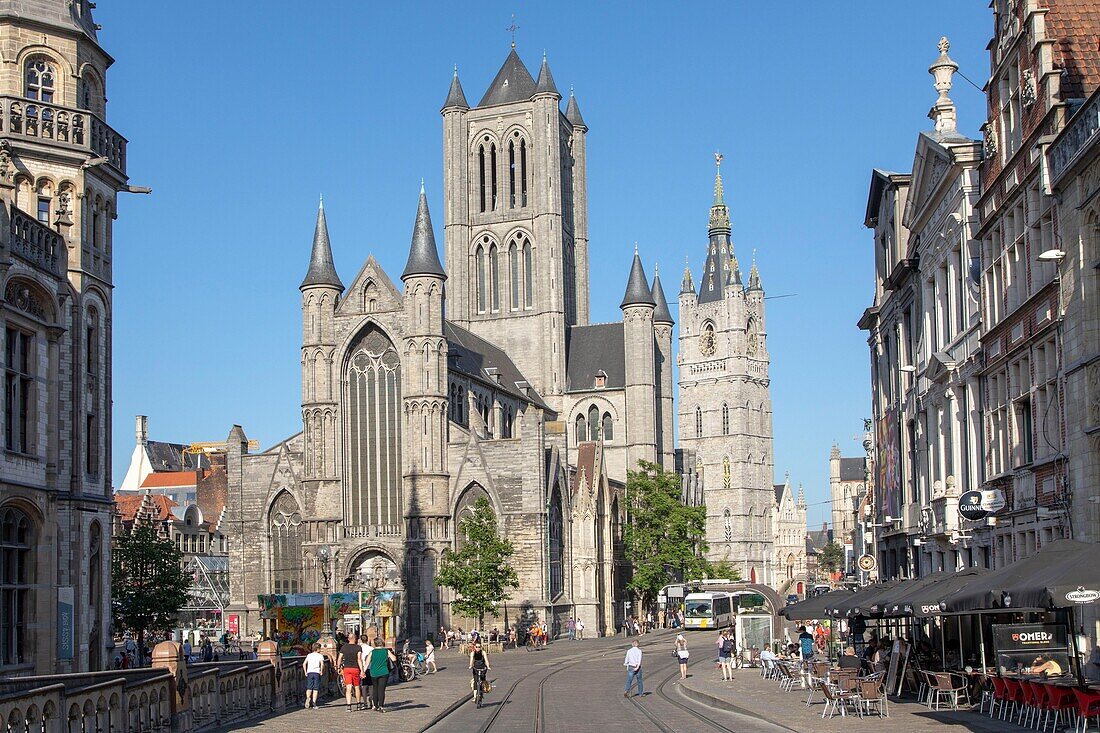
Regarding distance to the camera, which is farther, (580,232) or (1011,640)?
(580,232)

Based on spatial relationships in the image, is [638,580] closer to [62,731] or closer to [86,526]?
[86,526]

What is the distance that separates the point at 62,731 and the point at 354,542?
2169 inches

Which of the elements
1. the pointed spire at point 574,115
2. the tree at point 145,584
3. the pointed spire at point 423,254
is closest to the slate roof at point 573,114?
the pointed spire at point 574,115

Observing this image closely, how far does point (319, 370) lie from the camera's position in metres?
70.9

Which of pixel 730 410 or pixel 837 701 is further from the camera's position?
pixel 730 410

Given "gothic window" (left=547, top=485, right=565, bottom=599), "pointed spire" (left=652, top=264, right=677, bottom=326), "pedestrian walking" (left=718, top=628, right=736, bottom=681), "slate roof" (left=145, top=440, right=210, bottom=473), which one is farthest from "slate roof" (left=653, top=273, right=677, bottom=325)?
"pedestrian walking" (left=718, top=628, right=736, bottom=681)

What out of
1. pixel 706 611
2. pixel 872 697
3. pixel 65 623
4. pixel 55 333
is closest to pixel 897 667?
pixel 872 697

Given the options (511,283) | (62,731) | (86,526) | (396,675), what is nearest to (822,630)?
(396,675)

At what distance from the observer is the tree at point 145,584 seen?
4884 centimetres

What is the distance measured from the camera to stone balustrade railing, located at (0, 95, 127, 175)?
26578 mm

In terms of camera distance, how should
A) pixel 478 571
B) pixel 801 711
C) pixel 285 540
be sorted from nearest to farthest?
pixel 801 711
pixel 478 571
pixel 285 540

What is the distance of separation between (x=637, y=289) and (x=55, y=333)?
6591 cm

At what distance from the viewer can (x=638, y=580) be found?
83.1m

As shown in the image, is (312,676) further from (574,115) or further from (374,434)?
(574,115)
